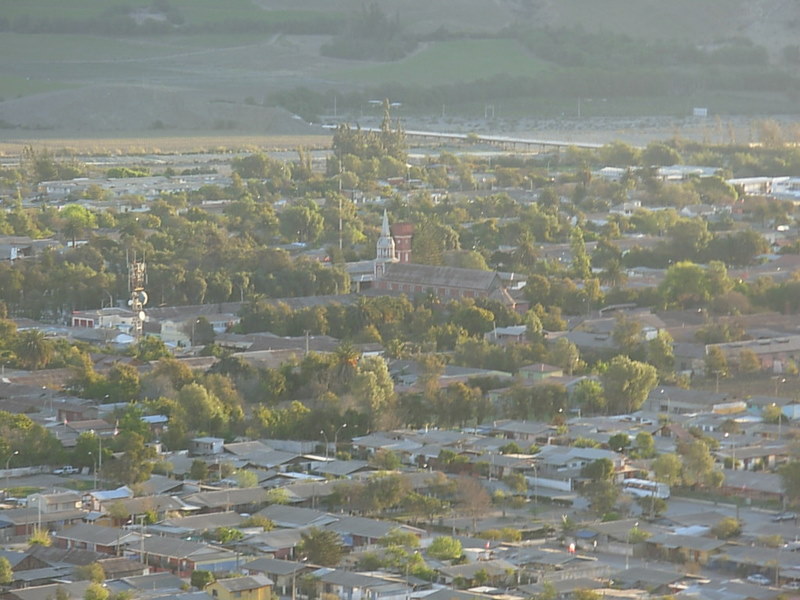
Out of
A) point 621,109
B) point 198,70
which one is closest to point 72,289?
point 621,109

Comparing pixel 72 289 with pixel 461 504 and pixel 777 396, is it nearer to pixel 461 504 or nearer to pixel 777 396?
pixel 777 396

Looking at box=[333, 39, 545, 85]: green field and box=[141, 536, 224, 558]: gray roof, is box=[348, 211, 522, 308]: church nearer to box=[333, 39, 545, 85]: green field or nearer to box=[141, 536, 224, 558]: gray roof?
box=[141, 536, 224, 558]: gray roof

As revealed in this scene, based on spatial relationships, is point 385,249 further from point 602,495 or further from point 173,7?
point 173,7

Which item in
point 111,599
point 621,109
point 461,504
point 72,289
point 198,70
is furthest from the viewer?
point 198,70

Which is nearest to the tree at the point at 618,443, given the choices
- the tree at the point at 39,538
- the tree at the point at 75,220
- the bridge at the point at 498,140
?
the tree at the point at 39,538

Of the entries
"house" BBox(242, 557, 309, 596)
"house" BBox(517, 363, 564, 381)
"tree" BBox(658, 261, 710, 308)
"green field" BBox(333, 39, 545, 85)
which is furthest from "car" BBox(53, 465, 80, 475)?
"green field" BBox(333, 39, 545, 85)
